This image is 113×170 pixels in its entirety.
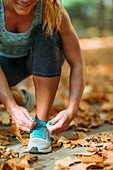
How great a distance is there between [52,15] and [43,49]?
0.21 metres

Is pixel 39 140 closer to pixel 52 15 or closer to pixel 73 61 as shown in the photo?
pixel 73 61

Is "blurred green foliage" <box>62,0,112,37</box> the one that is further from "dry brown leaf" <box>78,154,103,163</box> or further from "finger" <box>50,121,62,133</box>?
"dry brown leaf" <box>78,154,103,163</box>

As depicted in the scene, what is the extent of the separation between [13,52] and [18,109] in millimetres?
526

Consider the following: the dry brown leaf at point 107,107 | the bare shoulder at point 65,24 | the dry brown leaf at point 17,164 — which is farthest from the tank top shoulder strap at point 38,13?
the dry brown leaf at point 107,107

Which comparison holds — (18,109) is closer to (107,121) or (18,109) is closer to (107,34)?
(107,121)

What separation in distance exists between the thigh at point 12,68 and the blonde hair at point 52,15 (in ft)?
1.34

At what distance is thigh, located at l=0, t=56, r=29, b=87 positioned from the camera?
183 cm

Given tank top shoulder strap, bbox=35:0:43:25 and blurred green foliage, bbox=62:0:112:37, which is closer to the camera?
tank top shoulder strap, bbox=35:0:43:25

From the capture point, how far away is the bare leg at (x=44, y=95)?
1.53 m

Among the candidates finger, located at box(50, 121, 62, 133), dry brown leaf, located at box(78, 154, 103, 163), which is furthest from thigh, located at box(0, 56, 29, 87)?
dry brown leaf, located at box(78, 154, 103, 163)

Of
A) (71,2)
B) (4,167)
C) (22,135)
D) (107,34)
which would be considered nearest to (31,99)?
(22,135)

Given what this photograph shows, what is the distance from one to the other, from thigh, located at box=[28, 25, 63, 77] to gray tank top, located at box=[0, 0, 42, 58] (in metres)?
0.06

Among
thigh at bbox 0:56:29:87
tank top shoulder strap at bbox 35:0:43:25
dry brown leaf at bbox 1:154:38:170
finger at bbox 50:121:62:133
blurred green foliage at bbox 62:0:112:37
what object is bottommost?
dry brown leaf at bbox 1:154:38:170

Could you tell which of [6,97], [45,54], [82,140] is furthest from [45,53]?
[82,140]
